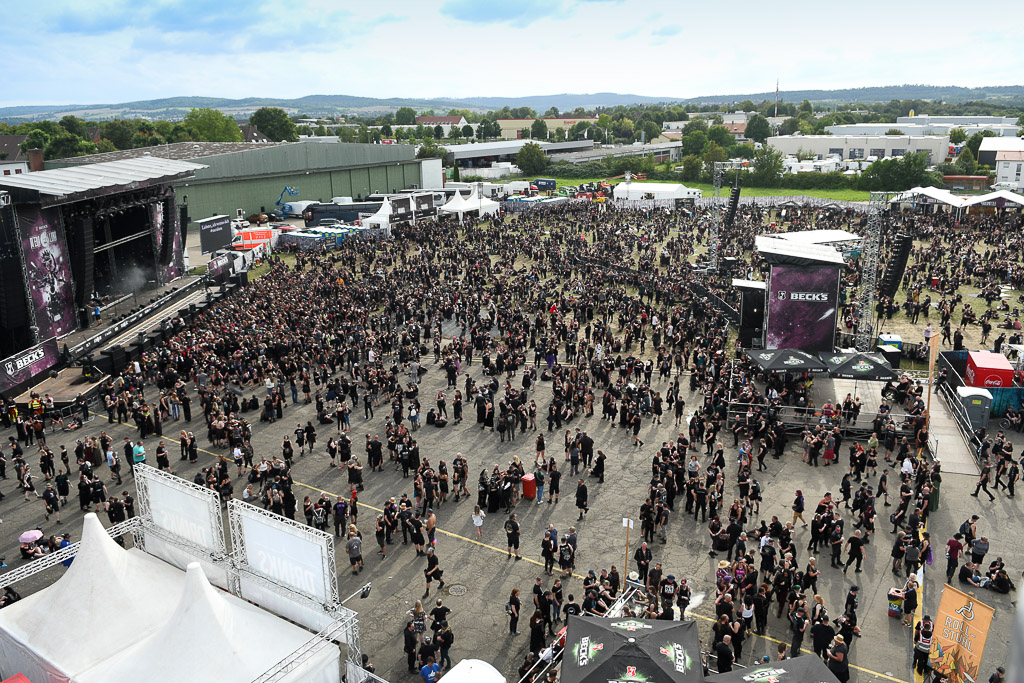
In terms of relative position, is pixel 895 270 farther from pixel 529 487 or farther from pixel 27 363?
pixel 27 363

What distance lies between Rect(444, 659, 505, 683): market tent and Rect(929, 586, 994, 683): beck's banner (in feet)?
22.1

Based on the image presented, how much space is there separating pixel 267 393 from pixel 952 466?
66.5 feet

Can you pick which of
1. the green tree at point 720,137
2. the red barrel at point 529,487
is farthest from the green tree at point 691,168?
the red barrel at point 529,487

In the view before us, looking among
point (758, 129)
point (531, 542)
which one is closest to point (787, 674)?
point (531, 542)

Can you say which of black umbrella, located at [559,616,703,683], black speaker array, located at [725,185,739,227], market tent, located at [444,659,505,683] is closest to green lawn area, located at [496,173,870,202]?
black speaker array, located at [725,185,739,227]

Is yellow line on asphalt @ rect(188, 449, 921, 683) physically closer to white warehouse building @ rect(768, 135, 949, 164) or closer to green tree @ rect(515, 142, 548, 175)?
green tree @ rect(515, 142, 548, 175)

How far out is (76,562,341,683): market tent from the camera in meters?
10.2

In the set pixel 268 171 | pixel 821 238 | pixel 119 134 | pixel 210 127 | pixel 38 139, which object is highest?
pixel 210 127

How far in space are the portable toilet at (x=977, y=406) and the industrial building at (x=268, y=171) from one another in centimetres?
4421

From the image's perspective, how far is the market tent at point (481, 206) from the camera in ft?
205

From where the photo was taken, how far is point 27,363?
2483 cm

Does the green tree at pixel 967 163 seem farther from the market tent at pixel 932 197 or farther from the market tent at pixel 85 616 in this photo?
the market tent at pixel 85 616

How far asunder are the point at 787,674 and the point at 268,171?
63832 millimetres

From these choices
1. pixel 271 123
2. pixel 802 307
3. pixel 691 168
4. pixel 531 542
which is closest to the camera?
pixel 531 542
